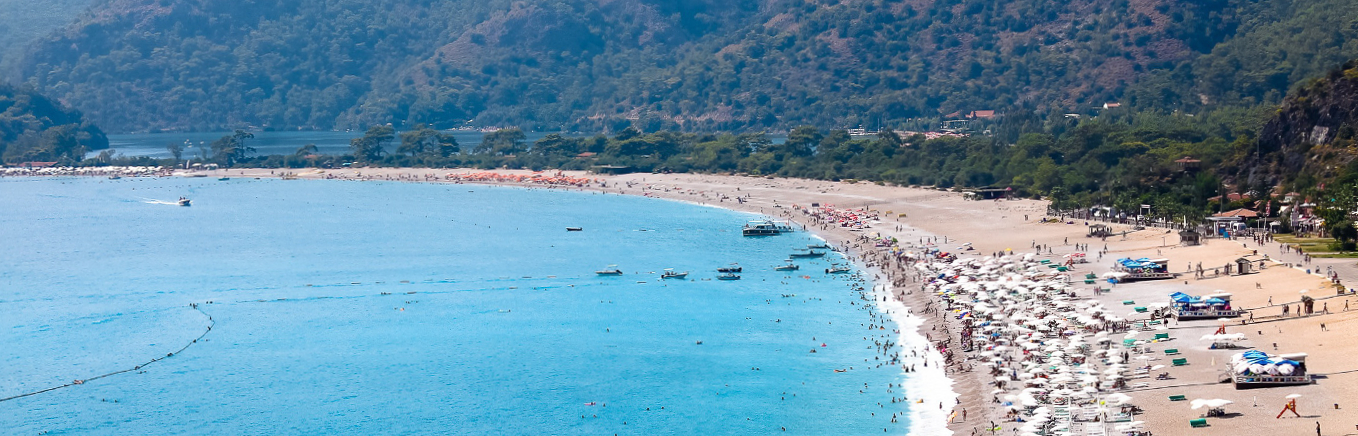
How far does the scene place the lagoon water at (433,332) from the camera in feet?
146

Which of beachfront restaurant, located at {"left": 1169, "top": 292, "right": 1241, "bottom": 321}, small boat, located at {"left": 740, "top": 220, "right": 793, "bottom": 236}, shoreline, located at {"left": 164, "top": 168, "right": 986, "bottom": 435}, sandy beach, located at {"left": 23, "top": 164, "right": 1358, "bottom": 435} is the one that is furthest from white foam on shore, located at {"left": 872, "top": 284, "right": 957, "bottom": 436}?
small boat, located at {"left": 740, "top": 220, "right": 793, "bottom": 236}

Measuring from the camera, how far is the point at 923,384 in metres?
44.9

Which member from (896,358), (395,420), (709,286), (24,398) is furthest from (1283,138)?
(24,398)

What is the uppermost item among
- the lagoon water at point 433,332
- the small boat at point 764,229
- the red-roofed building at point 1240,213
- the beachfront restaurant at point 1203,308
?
the red-roofed building at point 1240,213

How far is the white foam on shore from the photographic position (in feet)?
131

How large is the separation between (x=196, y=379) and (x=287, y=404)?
20.2ft

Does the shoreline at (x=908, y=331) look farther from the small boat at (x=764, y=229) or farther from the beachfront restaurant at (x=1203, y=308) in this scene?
the beachfront restaurant at (x=1203, y=308)

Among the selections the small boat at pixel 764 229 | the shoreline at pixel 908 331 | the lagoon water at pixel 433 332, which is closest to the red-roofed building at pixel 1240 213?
the shoreline at pixel 908 331

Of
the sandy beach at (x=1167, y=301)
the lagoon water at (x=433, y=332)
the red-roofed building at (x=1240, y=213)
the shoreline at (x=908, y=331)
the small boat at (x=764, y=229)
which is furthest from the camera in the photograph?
the small boat at (x=764, y=229)

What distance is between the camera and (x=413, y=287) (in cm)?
7144

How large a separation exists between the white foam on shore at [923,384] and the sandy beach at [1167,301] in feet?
0.41

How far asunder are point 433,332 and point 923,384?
75.9ft

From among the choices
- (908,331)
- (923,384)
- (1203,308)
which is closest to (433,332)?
(908,331)

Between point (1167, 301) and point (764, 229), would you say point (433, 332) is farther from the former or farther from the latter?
point (764, 229)
